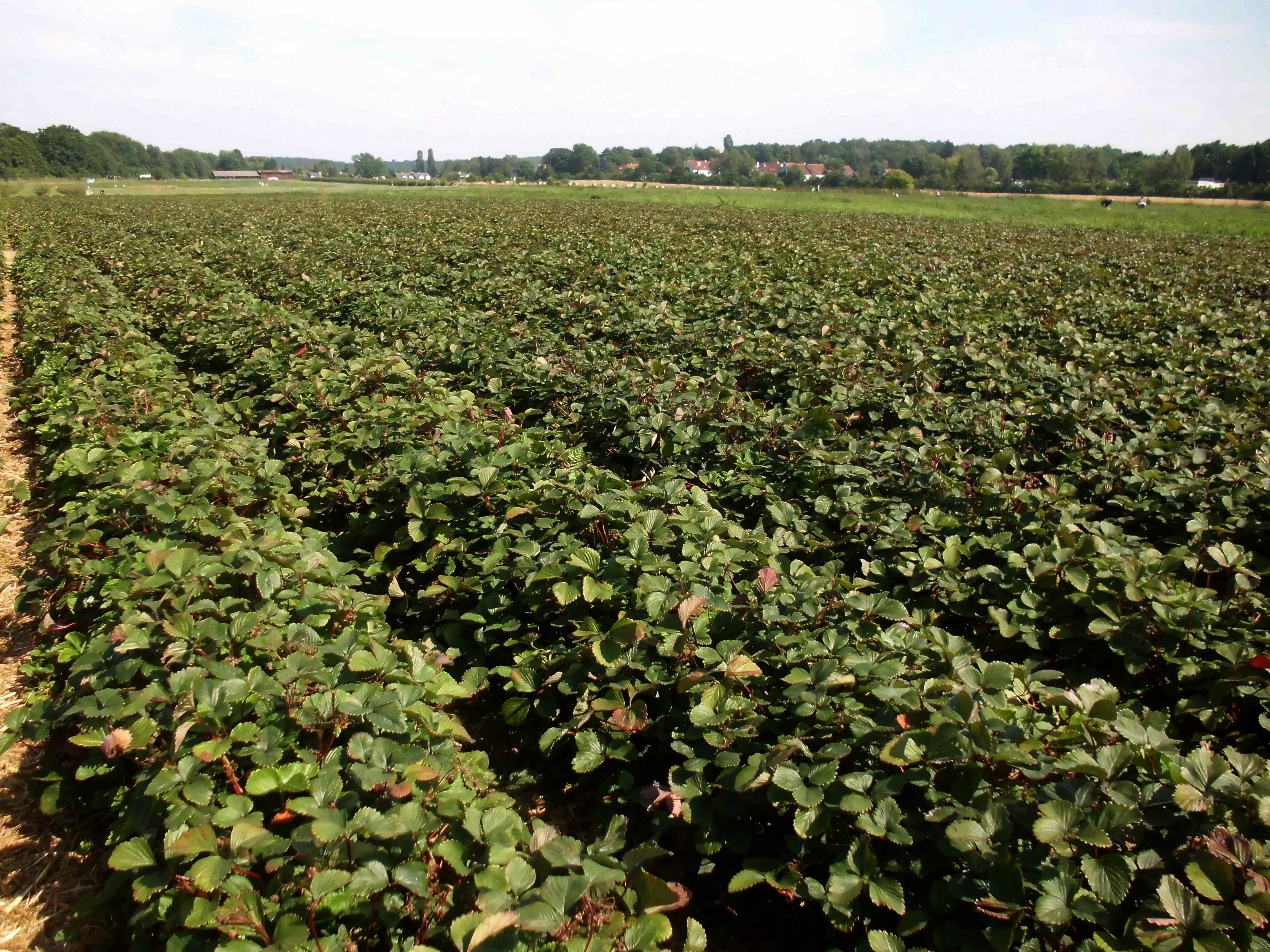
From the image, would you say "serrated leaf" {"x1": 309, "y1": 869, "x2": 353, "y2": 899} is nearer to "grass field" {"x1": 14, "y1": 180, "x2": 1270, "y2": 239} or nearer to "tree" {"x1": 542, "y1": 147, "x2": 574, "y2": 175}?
"grass field" {"x1": 14, "y1": 180, "x2": 1270, "y2": 239}

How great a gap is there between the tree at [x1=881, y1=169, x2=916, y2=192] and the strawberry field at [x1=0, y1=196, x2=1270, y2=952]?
61074 millimetres

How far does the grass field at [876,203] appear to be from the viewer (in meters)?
27.1

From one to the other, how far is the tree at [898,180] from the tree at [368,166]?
94.6m

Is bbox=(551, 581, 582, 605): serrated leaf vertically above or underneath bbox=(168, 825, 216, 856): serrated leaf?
above

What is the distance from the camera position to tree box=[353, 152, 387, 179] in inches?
5256

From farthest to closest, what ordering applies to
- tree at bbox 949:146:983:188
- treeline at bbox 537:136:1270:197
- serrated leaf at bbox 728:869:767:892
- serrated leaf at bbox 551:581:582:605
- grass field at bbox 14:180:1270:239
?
1. tree at bbox 949:146:983:188
2. treeline at bbox 537:136:1270:197
3. grass field at bbox 14:180:1270:239
4. serrated leaf at bbox 551:581:582:605
5. serrated leaf at bbox 728:869:767:892

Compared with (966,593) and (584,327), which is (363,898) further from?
(584,327)

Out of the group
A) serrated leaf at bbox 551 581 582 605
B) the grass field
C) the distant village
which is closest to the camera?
serrated leaf at bbox 551 581 582 605

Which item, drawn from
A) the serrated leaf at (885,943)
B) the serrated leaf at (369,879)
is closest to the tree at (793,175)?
the serrated leaf at (885,943)

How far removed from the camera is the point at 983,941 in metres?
1.55

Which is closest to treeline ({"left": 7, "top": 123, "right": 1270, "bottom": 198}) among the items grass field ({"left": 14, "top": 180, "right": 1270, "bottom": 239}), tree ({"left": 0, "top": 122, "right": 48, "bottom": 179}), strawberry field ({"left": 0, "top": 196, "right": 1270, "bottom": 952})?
tree ({"left": 0, "top": 122, "right": 48, "bottom": 179})

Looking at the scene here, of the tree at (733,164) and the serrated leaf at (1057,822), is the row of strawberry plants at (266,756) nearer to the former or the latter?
the serrated leaf at (1057,822)

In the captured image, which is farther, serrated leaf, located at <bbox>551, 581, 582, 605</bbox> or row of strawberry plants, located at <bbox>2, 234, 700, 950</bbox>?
serrated leaf, located at <bbox>551, 581, 582, 605</bbox>

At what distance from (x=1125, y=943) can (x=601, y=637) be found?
148 cm
